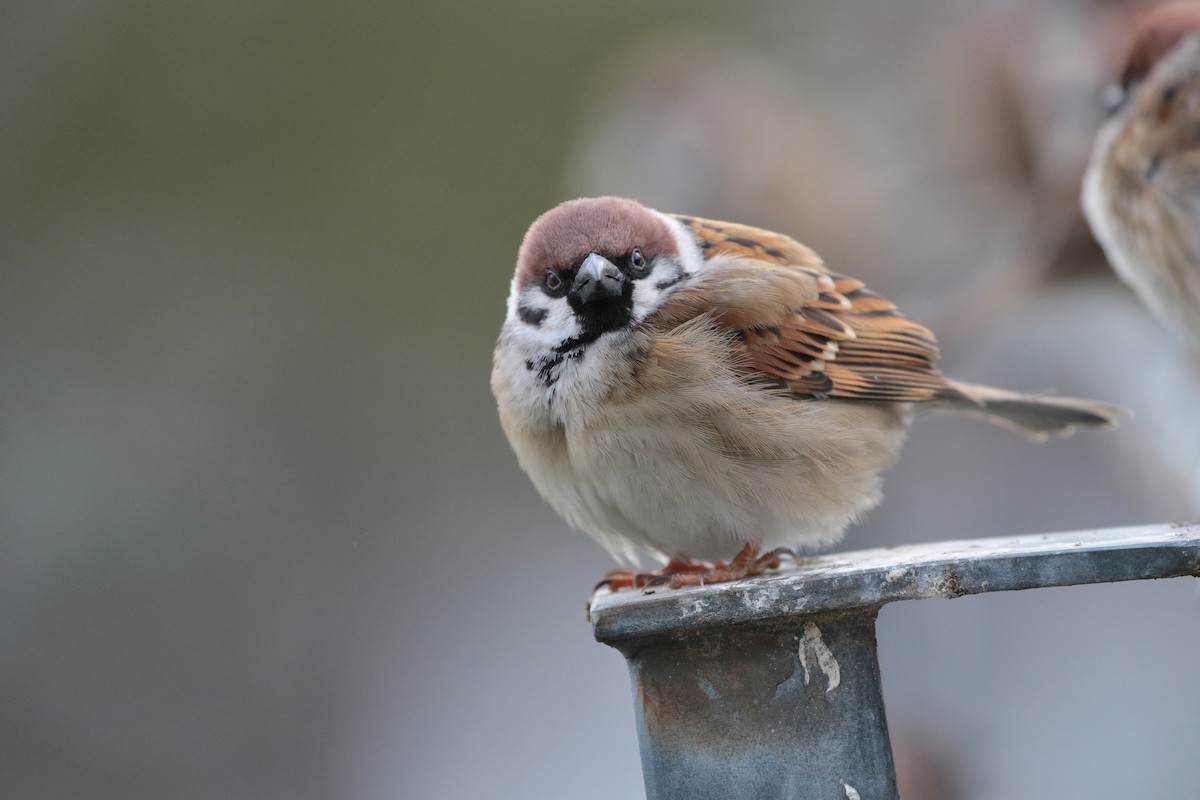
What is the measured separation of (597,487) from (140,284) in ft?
16.7

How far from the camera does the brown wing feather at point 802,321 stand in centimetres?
204

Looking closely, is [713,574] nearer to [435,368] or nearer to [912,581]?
[912,581]

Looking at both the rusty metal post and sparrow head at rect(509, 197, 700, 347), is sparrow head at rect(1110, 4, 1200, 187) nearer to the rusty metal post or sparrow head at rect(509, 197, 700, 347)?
sparrow head at rect(509, 197, 700, 347)

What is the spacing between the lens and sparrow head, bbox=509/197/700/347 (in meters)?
2.01

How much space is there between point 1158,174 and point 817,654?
185cm

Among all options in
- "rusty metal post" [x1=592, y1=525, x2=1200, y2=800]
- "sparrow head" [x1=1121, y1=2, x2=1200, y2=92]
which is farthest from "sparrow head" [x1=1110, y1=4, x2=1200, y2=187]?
"rusty metal post" [x1=592, y1=525, x2=1200, y2=800]

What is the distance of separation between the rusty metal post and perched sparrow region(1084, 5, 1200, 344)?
1545 mm

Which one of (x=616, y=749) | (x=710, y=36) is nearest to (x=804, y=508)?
(x=616, y=749)

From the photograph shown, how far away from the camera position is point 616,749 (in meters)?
4.77

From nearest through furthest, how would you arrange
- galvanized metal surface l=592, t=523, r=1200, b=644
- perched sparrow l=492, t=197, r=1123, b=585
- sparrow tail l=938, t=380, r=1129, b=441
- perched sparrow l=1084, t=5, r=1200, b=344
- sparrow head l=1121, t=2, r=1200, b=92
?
galvanized metal surface l=592, t=523, r=1200, b=644 → perched sparrow l=492, t=197, r=1123, b=585 → sparrow tail l=938, t=380, r=1129, b=441 → perched sparrow l=1084, t=5, r=1200, b=344 → sparrow head l=1121, t=2, r=1200, b=92

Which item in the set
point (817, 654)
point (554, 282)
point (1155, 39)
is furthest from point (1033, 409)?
point (817, 654)

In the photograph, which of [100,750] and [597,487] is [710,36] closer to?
[100,750]

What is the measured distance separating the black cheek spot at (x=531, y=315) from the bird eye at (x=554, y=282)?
0.04 m

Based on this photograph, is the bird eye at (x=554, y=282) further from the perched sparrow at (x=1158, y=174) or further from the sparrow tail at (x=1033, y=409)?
the perched sparrow at (x=1158, y=174)
